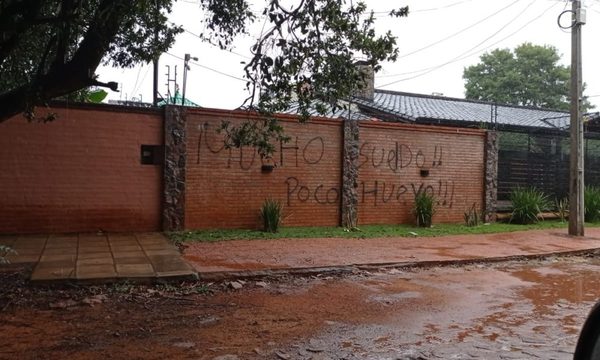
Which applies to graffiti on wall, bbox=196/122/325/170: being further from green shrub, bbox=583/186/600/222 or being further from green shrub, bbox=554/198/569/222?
green shrub, bbox=583/186/600/222

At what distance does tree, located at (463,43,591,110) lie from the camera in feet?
140

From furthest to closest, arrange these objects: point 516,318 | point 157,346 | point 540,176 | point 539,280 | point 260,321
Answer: point 540,176 → point 539,280 → point 516,318 → point 260,321 → point 157,346

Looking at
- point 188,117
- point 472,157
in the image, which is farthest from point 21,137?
point 472,157

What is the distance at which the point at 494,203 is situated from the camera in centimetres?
1503

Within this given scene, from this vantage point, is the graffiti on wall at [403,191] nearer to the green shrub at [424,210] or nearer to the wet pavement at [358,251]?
the green shrub at [424,210]

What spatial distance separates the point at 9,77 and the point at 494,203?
1262 cm

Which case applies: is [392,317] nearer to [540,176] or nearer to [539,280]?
[539,280]

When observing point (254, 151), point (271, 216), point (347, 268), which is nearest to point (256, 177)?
point (254, 151)

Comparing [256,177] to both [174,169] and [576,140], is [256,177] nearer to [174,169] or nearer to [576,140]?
[174,169]

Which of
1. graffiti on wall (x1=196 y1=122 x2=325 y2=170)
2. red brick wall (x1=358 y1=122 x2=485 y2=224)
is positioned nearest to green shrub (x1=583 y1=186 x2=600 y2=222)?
red brick wall (x1=358 y1=122 x2=485 y2=224)

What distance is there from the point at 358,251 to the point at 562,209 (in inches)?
379

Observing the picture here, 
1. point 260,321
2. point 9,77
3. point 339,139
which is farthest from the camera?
point 339,139

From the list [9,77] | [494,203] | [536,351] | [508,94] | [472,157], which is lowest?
[536,351]

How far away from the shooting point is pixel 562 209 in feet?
52.5
